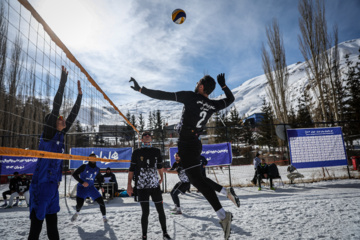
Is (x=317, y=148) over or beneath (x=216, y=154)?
over

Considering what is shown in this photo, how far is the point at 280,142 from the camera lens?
21.3 metres

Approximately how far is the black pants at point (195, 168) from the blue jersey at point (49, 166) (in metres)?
1.82

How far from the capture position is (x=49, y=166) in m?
2.82

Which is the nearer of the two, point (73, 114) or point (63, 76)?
point (63, 76)

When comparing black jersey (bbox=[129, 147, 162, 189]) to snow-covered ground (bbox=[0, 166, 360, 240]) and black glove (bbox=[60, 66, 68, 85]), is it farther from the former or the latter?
black glove (bbox=[60, 66, 68, 85])

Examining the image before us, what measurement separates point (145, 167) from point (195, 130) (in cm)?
160

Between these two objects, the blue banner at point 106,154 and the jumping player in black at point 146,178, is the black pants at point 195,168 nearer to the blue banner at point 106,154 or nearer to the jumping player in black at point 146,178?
the jumping player in black at point 146,178

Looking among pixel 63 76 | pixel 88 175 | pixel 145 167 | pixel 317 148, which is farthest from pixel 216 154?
pixel 63 76

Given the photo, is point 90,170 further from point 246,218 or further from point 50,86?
point 246,218

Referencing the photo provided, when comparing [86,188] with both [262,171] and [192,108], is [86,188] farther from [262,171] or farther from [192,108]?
[262,171]

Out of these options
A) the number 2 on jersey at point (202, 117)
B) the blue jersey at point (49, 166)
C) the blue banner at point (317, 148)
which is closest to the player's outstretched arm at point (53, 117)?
the blue jersey at point (49, 166)

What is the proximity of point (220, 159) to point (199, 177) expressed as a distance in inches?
293

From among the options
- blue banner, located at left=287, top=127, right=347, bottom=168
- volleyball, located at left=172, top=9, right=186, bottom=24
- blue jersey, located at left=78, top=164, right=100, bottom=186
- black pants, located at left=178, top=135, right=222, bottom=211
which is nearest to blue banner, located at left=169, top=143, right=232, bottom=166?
blue banner, located at left=287, top=127, right=347, bottom=168

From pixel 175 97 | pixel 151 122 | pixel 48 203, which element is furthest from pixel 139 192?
pixel 151 122
